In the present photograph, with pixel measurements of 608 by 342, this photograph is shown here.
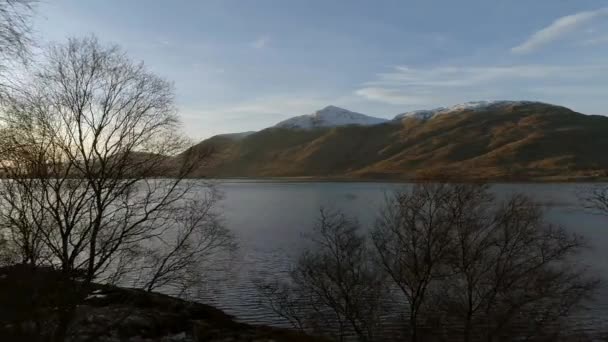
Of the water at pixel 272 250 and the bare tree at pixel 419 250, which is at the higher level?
the bare tree at pixel 419 250

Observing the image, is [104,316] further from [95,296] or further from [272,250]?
[272,250]

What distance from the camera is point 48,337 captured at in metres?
12.5

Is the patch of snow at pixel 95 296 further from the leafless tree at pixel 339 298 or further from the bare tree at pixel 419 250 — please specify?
the bare tree at pixel 419 250

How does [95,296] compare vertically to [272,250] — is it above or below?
above

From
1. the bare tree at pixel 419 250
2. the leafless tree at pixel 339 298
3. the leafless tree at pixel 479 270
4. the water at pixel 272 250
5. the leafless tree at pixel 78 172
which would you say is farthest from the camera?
the water at pixel 272 250

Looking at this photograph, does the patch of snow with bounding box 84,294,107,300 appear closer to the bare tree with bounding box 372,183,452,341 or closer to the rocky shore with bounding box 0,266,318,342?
the rocky shore with bounding box 0,266,318,342

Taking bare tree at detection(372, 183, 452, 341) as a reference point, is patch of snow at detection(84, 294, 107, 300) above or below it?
below

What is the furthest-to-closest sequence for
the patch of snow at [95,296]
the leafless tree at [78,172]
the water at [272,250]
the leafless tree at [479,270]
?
the water at [272,250] < the patch of snow at [95,296] < the leafless tree at [479,270] < the leafless tree at [78,172]

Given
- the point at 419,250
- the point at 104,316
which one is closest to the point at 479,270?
the point at 419,250

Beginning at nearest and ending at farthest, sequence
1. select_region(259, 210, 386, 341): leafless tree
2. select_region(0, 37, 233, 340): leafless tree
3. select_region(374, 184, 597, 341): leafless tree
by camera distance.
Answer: select_region(0, 37, 233, 340): leafless tree
select_region(374, 184, 597, 341): leafless tree
select_region(259, 210, 386, 341): leafless tree

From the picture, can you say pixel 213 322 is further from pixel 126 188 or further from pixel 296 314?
pixel 126 188

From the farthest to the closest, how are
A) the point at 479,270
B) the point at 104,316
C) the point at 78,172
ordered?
1. the point at 479,270
2. the point at 104,316
3. the point at 78,172

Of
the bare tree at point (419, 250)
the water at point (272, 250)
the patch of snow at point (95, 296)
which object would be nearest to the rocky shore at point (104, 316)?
the patch of snow at point (95, 296)

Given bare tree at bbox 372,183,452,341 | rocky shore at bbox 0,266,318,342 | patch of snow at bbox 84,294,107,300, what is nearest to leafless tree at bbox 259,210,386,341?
bare tree at bbox 372,183,452,341
